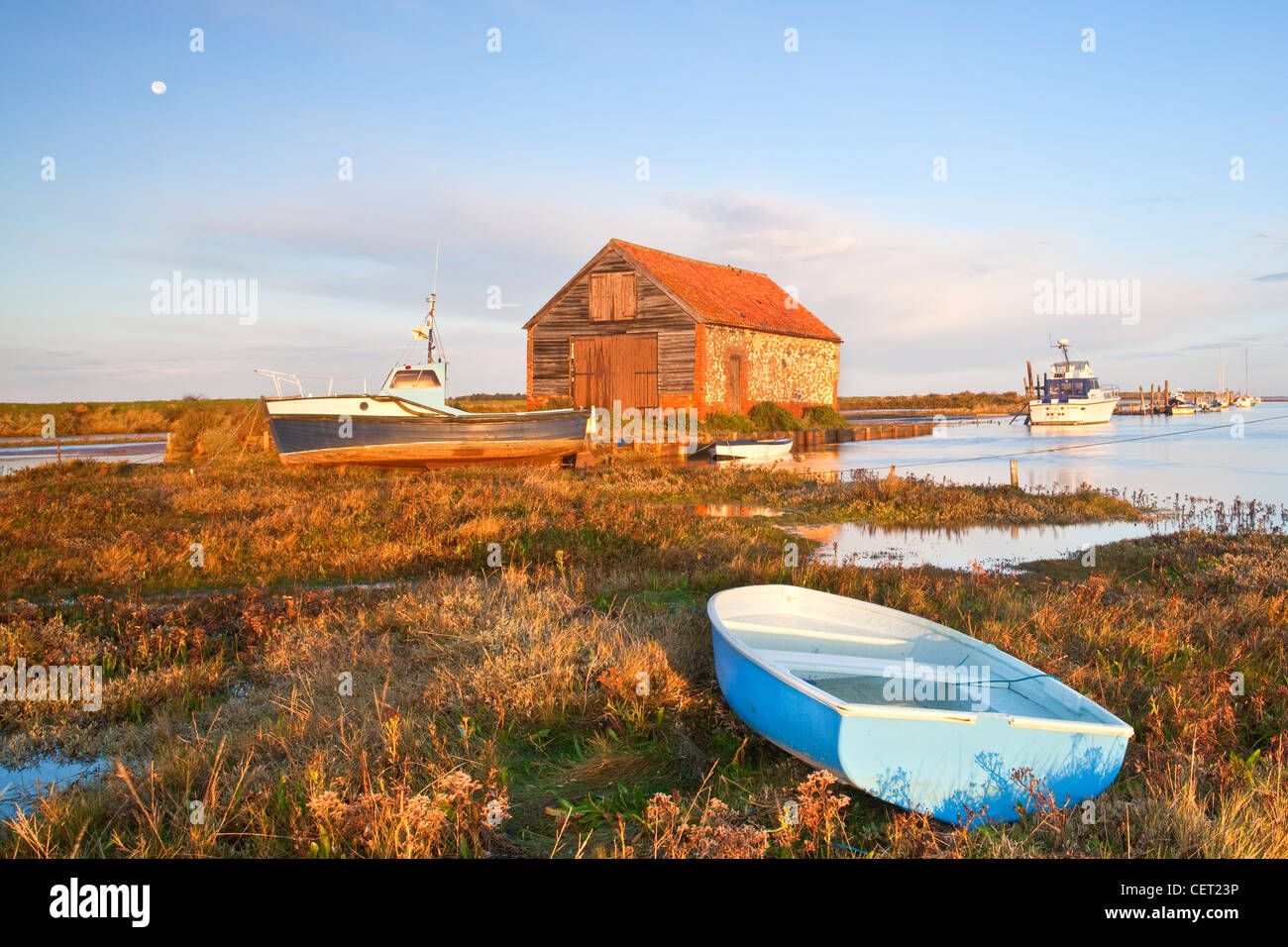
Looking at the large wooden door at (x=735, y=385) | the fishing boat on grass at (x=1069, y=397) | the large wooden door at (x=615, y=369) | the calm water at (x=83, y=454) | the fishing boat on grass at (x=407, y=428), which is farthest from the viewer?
A: the fishing boat on grass at (x=1069, y=397)

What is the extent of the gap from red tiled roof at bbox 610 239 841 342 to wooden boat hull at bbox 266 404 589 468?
31.9 ft

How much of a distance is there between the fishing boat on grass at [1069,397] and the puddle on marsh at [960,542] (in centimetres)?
4664

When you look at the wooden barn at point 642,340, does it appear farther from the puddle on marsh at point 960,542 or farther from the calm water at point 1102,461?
the puddle on marsh at point 960,542

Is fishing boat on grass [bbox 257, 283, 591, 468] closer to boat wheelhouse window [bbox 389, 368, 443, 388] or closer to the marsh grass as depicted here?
boat wheelhouse window [bbox 389, 368, 443, 388]

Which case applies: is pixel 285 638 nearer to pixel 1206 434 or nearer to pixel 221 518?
pixel 221 518

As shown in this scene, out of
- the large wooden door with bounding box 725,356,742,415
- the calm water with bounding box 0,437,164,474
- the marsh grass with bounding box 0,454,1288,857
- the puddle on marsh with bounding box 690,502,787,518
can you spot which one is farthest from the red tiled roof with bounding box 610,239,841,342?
the marsh grass with bounding box 0,454,1288,857

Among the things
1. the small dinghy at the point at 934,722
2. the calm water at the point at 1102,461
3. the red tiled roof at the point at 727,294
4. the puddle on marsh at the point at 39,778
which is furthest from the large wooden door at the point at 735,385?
the puddle on marsh at the point at 39,778

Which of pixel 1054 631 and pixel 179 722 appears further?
pixel 1054 631

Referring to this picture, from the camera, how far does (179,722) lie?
19.0ft

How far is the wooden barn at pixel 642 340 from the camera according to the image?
30.4 metres

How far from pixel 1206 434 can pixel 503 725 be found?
53.8 meters

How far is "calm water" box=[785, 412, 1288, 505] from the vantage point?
74.3 feet

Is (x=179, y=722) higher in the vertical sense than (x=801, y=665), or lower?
lower
